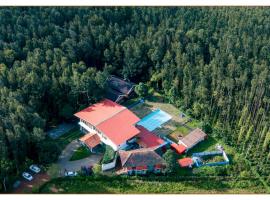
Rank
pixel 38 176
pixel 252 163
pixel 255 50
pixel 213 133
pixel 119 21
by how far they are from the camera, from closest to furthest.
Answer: pixel 38 176, pixel 252 163, pixel 213 133, pixel 255 50, pixel 119 21

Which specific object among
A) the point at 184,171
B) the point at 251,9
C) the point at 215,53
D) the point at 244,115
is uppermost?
the point at 251,9

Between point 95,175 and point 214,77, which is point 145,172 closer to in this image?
point 95,175

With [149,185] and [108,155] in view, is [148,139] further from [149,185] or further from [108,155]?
[149,185]

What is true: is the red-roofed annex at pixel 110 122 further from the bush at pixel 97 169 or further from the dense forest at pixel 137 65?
the bush at pixel 97 169

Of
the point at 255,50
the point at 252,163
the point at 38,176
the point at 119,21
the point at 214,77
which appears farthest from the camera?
the point at 119,21

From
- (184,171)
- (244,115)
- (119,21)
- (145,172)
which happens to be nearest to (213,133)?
(244,115)

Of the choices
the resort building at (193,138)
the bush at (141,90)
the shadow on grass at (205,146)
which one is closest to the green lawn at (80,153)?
the resort building at (193,138)

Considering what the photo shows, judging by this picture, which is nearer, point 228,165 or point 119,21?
point 228,165

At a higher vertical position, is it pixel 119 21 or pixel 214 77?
pixel 119 21
